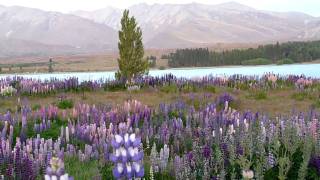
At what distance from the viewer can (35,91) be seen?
1872 centimetres

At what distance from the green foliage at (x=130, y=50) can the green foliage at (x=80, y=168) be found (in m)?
16.5

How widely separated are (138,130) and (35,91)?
30.9ft

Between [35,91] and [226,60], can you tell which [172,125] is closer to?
[35,91]

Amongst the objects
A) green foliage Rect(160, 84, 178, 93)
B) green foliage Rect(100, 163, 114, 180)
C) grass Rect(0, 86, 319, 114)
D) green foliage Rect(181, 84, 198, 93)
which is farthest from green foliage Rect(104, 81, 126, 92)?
green foliage Rect(100, 163, 114, 180)

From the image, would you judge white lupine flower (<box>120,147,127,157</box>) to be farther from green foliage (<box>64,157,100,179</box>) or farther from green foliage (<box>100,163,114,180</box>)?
green foliage (<box>100,163,114,180</box>)

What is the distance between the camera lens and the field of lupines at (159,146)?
6.94 metres

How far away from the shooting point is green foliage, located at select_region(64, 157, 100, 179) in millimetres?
7504

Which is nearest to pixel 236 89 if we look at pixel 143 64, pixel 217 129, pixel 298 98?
pixel 298 98

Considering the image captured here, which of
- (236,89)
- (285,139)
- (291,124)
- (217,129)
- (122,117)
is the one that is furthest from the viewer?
(236,89)

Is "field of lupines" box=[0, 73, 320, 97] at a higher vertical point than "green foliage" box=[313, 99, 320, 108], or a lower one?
higher

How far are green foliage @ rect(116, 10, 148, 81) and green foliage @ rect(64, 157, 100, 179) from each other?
1647 cm

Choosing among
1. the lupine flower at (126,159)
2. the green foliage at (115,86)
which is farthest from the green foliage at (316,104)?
the lupine flower at (126,159)

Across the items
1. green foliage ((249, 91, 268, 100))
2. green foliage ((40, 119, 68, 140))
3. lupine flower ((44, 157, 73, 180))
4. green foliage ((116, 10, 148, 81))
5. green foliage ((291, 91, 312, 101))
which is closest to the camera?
lupine flower ((44, 157, 73, 180))

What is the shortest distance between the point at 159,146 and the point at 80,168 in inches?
92.7
